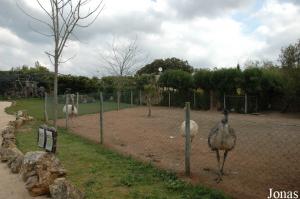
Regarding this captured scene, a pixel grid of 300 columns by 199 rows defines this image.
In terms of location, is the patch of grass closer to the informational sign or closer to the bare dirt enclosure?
the bare dirt enclosure

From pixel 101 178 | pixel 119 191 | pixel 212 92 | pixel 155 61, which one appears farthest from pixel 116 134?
pixel 155 61

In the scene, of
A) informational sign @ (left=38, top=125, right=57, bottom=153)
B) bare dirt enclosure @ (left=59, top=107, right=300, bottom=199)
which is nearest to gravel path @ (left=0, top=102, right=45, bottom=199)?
informational sign @ (left=38, top=125, right=57, bottom=153)

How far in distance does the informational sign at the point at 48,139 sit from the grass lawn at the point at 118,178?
85 centimetres

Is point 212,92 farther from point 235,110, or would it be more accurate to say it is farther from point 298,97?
point 298,97

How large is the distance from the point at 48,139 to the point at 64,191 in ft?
5.67

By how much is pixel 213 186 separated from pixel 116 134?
8.69 m

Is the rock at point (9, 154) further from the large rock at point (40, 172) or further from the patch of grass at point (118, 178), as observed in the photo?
the large rock at point (40, 172)

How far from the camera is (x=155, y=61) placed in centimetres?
6812

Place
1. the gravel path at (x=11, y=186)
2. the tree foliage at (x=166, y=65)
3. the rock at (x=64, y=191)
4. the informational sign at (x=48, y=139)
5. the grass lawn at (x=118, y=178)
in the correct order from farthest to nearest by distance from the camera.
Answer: the tree foliage at (x=166, y=65) → the informational sign at (x=48, y=139) → the gravel path at (x=11, y=186) → the grass lawn at (x=118, y=178) → the rock at (x=64, y=191)

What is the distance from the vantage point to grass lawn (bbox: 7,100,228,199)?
730 cm

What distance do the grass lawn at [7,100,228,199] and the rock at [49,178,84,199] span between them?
1.97 feet

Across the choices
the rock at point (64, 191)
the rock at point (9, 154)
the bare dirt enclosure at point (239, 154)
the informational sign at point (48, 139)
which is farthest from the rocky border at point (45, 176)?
the bare dirt enclosure at point (239, 154)

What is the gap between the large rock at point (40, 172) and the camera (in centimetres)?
756

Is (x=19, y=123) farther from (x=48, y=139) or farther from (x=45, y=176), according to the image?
(x=45, y=176)
